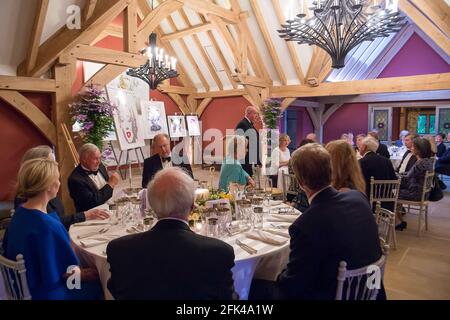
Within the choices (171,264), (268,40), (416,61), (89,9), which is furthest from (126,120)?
(416,61)

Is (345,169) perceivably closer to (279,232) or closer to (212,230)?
(279,232)

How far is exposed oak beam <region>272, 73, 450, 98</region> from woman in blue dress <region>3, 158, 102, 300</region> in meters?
6.81

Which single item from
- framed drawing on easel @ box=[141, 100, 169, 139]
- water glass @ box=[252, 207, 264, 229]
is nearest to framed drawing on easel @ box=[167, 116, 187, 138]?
framed drawing on easel @ box=[141, 100, 169, 139]

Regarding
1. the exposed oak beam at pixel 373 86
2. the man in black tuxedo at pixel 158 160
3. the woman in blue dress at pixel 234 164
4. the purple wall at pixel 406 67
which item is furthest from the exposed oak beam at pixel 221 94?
the woman in blue dress at pixel 234 164

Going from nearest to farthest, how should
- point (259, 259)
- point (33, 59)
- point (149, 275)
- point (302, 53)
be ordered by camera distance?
point (149, 275) < point (259, 259) < point (33, 59) < point (302, 53)

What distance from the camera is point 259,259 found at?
1.93m

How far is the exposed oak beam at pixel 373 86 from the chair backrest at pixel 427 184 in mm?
2578

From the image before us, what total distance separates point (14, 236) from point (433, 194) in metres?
5.07

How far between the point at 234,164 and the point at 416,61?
8.14 meters

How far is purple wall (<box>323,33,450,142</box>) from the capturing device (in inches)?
354

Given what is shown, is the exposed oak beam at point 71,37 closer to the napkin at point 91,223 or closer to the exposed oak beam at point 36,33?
the exposed oak beam at point 36,33

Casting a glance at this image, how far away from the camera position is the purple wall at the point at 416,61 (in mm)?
8945
